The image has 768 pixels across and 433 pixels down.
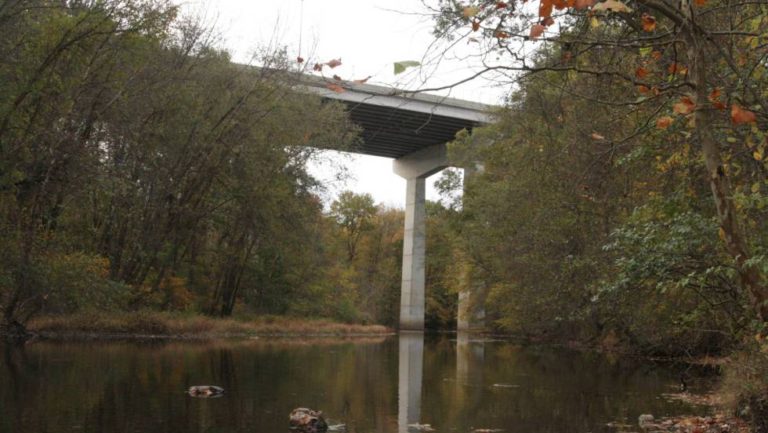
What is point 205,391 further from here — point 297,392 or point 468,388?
point 468,388

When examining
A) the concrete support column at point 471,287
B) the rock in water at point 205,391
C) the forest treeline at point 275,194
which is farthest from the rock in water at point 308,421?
the concrete support column at point 471,287

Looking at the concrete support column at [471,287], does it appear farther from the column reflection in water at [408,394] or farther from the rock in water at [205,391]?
the rock in water at [205,391]

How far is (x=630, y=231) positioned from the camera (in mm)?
10828

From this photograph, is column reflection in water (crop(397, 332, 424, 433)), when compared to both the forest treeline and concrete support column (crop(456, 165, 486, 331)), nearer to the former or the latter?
the forest treeline

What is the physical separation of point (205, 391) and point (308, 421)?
11.9 feet

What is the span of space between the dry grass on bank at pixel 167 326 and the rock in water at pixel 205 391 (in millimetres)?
15715

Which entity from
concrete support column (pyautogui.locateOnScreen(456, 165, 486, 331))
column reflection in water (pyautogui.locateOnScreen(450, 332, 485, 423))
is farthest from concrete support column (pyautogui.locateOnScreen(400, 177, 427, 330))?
column reflection in water (pyautogui.locateOnScreen(450, 332, 485, 423))

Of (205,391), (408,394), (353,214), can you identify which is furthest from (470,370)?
(353,214)

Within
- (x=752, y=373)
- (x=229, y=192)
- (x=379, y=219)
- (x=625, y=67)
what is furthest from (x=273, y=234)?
(x=379, y=219)

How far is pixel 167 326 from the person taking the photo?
103ft

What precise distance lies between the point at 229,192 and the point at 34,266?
13.1 metres

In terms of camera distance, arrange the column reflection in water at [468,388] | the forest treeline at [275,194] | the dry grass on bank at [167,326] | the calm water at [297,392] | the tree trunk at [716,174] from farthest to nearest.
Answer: the dry grass on bank at [167,326]
the column reflection in water at [468,388]
the forest treeline at [275,194]
the calm water at [297,392]
the tree trunk at [716,174]

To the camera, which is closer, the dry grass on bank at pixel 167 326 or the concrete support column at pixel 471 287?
the dry grass on bank at pixel 167 326

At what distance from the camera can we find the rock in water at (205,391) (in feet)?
41.5
